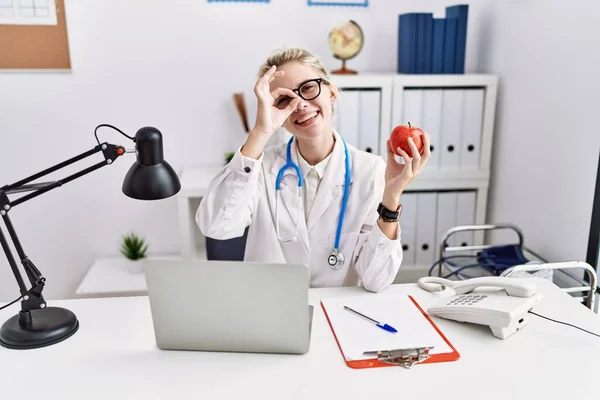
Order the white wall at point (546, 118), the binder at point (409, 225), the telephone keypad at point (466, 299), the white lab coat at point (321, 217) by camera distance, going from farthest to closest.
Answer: the binder at point (409, 225) → the white wall at point (546, 118) → the white lab coat at point (321, 217) → the telephone keypad at point (466, 299)

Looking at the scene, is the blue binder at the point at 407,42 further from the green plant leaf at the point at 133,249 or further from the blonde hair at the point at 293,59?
the green plant leaf at the point at 133,249

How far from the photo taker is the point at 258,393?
992 millimetres

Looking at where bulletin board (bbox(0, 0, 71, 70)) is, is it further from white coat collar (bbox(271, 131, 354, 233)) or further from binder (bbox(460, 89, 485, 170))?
binder (bbox(460, 89, 485, 170))

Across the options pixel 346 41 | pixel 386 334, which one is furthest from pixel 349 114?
pixel 386 334

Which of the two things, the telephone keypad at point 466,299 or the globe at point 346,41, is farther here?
the globe at point 346,41

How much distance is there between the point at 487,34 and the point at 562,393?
2.00 metres

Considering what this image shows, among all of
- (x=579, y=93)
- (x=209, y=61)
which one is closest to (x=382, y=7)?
(x=209, y=61)

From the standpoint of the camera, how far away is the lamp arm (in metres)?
1.12

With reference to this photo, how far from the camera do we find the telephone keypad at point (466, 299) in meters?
1.23

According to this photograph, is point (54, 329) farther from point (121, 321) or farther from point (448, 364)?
point (448, 364)

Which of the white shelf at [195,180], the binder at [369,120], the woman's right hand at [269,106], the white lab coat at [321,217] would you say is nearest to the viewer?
the woman's right hand at [269,106]

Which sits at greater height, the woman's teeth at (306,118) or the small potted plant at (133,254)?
the woman's teeth at (306,118)

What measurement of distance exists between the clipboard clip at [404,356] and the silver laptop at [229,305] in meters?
0.15

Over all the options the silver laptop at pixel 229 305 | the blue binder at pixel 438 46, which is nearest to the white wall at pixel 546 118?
the blue binder at pixel 438 46
